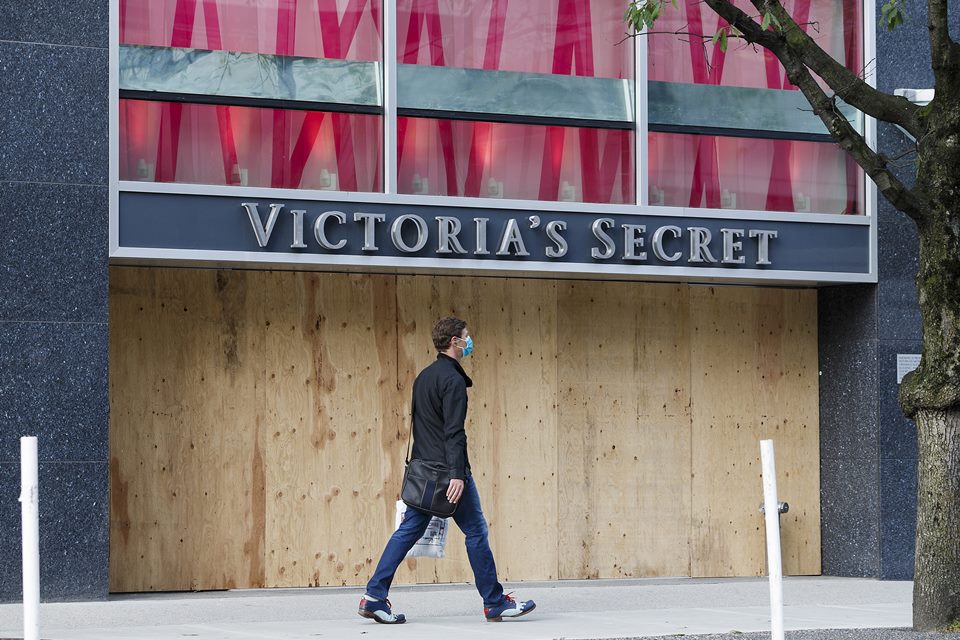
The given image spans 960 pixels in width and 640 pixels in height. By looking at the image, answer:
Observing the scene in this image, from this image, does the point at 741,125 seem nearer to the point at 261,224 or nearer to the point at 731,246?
the point at 731,246

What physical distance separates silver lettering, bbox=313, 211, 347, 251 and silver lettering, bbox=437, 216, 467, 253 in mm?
736

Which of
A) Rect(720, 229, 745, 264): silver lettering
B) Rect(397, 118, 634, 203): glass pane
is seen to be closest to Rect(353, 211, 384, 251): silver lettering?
Rect(397, 118, 634, 203): glass pane

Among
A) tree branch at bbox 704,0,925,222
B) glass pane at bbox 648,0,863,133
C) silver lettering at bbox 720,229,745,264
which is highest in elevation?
glass pane at bbox 648,0,863,133

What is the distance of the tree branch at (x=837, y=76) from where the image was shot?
923 cm

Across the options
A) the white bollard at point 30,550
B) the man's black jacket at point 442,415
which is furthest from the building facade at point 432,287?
the white bollard at point 30,550

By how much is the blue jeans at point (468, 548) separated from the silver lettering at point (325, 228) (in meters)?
2.47

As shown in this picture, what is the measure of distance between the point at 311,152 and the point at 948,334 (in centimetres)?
488

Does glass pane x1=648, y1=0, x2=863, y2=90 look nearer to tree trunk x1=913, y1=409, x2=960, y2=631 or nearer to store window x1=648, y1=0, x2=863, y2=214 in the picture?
store window x1=648, y1=0, x2=863, y2=214

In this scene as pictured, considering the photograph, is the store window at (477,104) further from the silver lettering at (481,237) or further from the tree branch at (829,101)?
the tree branch at (829,101)

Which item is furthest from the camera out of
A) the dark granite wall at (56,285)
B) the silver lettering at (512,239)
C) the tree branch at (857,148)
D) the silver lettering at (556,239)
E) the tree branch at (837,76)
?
the silver lettering at (556,239)

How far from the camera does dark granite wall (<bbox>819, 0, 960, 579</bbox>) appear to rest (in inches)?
503

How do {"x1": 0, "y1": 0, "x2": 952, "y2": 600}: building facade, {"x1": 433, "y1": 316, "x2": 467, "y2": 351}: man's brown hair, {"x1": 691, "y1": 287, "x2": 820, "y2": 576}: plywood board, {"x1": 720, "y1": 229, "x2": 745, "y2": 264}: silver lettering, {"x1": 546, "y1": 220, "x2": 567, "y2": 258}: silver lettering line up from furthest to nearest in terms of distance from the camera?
{"x1": 691, "y1": 287, "x2": 820, "y2": 576}: plywood board, {"x1": 720, "y1": 229, "x2": 745, "y2": 264}: silver lettering, {"x1": 546, "y1": 220, "x2": 567, "y2": 258}: silver lettering, {"x1": 0, "y1": 0, "x2": 952, "y2": 600}: building facade, {"x1": 433, "y1": 316, "x2": 467, "y2": 351}: man's brown hair

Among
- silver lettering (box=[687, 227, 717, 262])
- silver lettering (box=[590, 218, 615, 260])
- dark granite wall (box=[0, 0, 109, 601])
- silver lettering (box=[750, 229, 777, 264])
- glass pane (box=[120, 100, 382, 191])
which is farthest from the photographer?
silver lettering (box=[750, 229, 777, 264])

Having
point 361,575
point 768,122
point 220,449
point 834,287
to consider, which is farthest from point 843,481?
point 220,449
